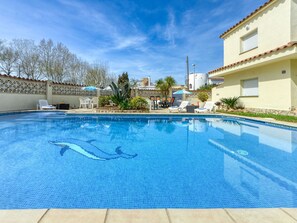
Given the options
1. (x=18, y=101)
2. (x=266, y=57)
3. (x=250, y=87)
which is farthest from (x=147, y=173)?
(x=18, y=101)

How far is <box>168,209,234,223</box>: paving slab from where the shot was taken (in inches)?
77.9

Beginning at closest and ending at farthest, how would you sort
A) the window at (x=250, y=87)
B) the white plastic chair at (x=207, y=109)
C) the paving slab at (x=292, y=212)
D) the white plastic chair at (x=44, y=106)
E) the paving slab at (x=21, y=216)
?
the paving slab at (x=21, y=216) < the paving slab at (x=292, y=212) < the window at (x=250, y=87) < the white plastic chair at (x=207, y=109) < the white plastic chair at (x=44, y=106)

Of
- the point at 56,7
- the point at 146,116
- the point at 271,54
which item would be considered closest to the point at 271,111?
the point at 271,54

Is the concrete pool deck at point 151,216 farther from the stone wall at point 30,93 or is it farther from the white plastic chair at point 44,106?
the stone wall at point 30,93

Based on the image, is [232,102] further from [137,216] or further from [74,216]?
[74,216]

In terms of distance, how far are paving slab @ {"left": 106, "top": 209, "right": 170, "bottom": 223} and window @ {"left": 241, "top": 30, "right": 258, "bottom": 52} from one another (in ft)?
50.9

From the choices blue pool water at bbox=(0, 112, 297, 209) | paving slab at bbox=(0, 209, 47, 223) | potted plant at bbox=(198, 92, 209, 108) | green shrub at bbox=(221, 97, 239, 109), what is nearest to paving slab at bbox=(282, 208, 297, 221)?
blue pool water at bbox=(0, 112, 297, 209)

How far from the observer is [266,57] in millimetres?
11055

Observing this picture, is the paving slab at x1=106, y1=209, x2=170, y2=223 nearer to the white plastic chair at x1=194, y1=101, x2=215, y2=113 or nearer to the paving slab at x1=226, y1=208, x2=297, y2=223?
the paving slab at x1=226, y1=208, x2=297, y2=223

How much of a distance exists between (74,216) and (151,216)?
0.92 metres

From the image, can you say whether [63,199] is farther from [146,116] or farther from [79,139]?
[146,116]

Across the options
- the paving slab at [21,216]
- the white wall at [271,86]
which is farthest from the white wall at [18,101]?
the white wall at [271,86]

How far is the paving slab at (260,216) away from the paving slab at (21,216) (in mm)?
2322

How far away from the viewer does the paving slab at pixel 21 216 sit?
1909 millimetres
